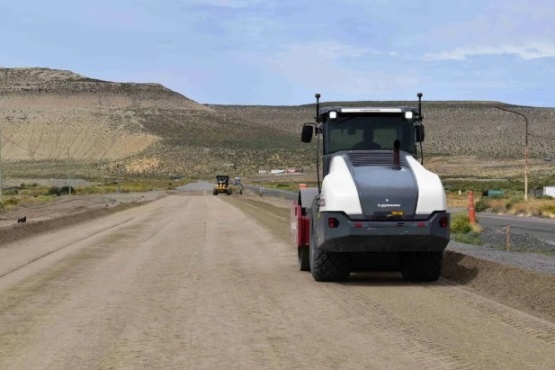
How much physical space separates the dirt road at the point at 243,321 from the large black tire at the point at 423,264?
0.78ft

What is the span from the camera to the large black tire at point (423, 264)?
48.5ft

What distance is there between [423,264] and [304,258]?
2720mm

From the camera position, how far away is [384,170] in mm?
14172

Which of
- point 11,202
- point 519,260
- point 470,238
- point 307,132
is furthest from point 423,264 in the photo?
point 11,202

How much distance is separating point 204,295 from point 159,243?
1169cm

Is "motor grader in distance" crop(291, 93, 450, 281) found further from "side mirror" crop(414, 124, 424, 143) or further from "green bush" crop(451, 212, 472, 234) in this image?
"green bush" crop(451, 212, 472, 234)

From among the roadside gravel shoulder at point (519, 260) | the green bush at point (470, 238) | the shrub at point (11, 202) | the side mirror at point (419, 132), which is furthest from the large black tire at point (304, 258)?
the shrub at point (11, 202)

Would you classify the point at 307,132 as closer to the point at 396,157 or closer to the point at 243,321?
the point at 396,157

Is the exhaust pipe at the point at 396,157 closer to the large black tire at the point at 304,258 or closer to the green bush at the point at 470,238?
the large black tire at the point at 304,258

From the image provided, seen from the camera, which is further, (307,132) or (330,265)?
(307,132)

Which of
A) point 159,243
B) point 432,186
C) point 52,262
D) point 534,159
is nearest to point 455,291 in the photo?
point 432,186

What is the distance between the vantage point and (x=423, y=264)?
1484 cm

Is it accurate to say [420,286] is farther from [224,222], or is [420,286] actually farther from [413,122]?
[224,222]

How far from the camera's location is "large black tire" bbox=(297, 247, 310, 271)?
16562 millimetres
